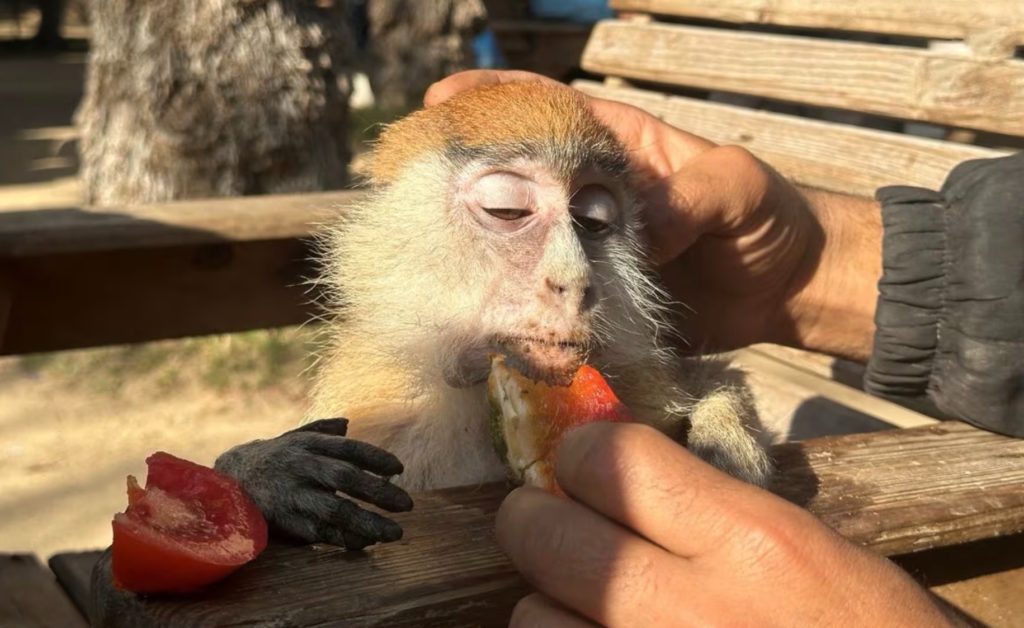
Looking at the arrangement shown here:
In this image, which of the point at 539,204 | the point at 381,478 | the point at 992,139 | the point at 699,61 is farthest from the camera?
the point at 699,61

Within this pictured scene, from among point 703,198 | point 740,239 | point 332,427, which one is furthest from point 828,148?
point 332,427

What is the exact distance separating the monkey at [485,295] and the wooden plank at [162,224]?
2.01 feet

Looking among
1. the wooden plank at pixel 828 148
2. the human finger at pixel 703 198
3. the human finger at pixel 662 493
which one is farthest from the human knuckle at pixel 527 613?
the wooden plank at pixel 828 148

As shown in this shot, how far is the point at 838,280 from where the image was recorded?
8.59 feet

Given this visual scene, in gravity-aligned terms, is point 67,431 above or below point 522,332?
below

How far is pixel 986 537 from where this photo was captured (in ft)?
4.85

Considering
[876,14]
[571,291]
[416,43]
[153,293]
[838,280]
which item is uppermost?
[876,14]

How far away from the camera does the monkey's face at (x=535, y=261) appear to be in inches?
65.9

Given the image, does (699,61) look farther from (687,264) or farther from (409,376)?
(409,376)

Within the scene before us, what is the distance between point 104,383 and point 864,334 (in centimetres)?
471

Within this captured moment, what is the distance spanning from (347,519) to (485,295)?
22.2 inches

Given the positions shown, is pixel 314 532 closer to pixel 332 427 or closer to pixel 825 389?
pixel 332 427

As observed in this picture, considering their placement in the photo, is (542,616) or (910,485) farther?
(910,485)

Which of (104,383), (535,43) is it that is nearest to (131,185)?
(104,383)
